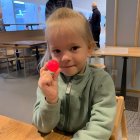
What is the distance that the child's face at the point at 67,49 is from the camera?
0.55m

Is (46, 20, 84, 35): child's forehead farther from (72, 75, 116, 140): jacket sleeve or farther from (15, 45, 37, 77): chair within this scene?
(15, 45, 37, 77): chair

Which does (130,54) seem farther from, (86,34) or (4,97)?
(4,97)

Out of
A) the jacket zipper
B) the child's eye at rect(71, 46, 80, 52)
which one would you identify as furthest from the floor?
the child's eye at rect(71, 46, 80, 52)

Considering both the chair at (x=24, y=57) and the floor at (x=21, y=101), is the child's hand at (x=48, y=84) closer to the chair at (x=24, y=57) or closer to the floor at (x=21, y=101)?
the floor at (x=21, y=101)

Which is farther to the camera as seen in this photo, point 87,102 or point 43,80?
point 87,102

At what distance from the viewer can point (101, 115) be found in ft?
1.72

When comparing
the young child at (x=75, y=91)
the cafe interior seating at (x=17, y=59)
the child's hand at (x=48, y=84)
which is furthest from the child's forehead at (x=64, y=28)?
the cafe interior seating at (x=17, y=59)

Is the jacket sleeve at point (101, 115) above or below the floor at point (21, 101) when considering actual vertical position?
above

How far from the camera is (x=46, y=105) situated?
1.67 ft

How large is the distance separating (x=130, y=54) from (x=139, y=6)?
0.80 m

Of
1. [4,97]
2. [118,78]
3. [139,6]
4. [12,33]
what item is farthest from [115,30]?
[12,33]

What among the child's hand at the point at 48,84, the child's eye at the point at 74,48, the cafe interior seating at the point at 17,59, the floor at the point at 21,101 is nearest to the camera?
the child's hand at the point at 48,84

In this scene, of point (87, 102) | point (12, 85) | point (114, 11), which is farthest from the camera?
point (12, 85)

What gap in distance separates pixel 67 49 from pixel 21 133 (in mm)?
291
